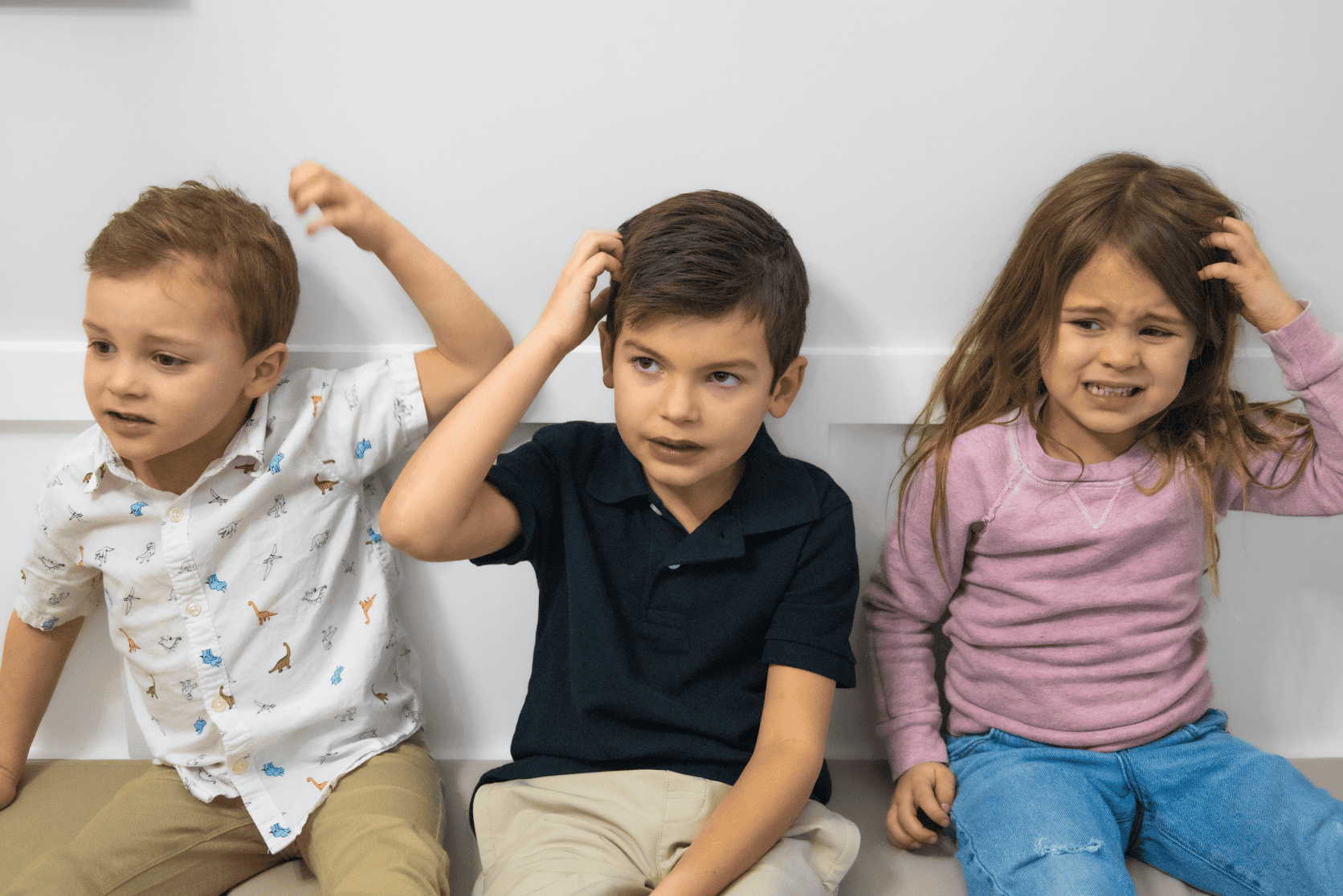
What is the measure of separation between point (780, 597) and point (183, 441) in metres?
0.59

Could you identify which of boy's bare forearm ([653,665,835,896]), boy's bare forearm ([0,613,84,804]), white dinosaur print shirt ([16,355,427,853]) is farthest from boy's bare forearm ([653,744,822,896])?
boy's bare forearm ([0,613,84,804])

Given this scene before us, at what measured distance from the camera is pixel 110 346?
90 cm

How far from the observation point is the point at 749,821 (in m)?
0.84

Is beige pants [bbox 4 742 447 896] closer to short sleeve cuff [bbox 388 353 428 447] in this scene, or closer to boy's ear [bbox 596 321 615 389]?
short sleeve cuff [bbox 388 353 428 447]

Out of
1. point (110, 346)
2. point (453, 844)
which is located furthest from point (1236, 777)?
point (110, 346)

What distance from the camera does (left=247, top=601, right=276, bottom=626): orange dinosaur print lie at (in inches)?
38.5

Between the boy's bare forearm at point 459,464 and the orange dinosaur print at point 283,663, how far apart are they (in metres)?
0.24

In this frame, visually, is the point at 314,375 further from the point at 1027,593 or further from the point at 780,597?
the point at 1027,593

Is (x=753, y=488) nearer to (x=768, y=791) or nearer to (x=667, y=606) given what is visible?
(x=667, y=606)

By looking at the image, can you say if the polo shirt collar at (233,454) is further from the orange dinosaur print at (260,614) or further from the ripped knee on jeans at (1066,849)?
the ripped knee on jeans at (1066,849)

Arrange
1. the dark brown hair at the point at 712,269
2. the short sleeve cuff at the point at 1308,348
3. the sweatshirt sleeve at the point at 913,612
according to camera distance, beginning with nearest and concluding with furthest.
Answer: the dark brown hair at the point at 712,269 < the short sleeve cuff at the point at 1308,348 < the sweatshirt sleeve at the point at 913,612

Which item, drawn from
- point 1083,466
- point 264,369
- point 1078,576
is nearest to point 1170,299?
point 1083,466

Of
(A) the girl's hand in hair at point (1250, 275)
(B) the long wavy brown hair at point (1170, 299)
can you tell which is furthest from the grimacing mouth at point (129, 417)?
(A) the girl's hand in hair at point (1250, 275)

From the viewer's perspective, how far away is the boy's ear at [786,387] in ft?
2.94
